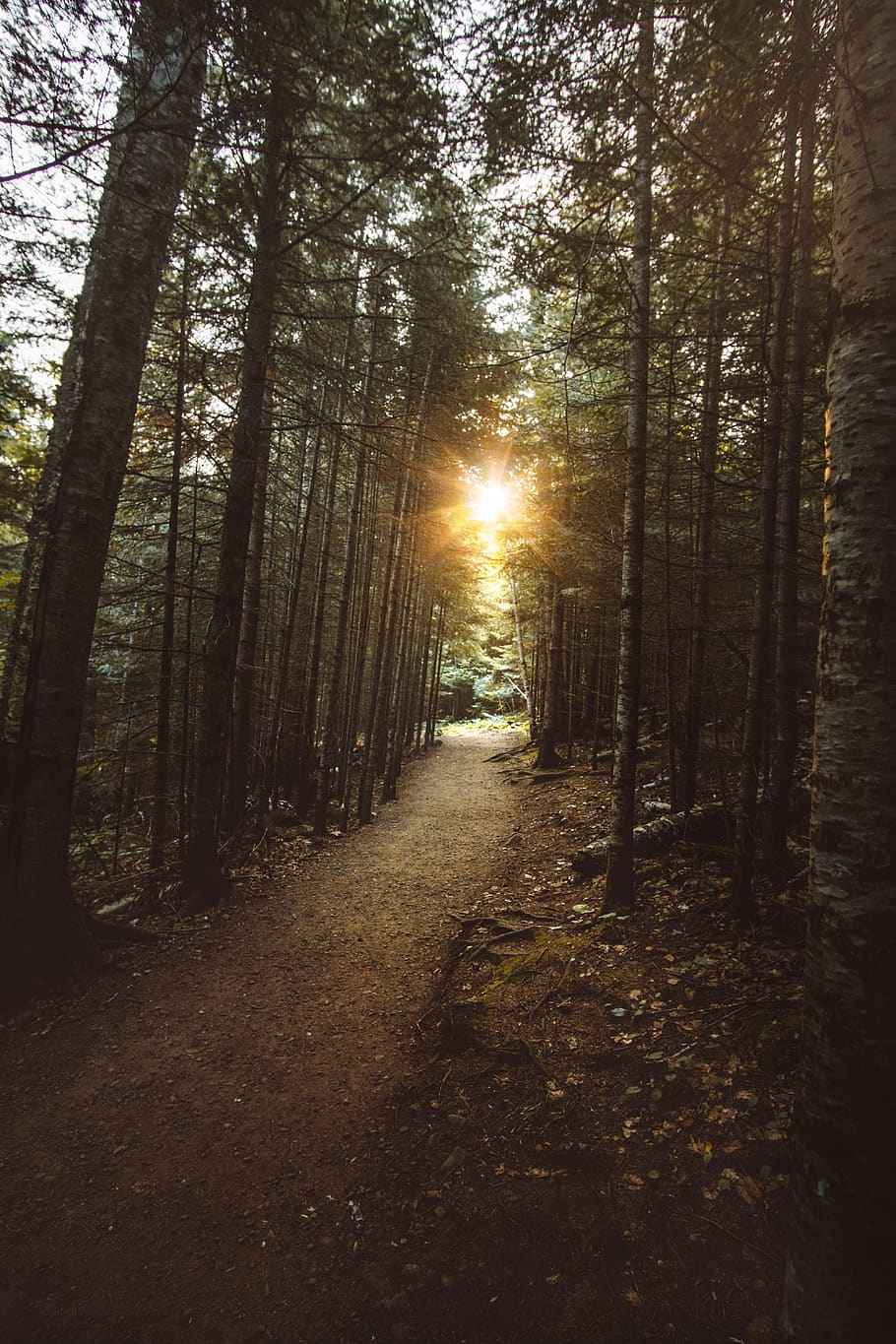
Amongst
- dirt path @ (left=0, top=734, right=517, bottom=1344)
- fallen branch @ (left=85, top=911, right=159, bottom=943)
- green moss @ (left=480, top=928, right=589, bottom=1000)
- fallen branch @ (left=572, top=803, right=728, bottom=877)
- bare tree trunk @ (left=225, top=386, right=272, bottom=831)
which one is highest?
bare tree trunk @ (left=225, top=386, right=272, bottom=831)

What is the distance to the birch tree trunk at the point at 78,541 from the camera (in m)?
4.90

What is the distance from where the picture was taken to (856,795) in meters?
1.98

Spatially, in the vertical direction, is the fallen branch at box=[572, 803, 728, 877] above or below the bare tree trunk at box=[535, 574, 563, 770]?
below

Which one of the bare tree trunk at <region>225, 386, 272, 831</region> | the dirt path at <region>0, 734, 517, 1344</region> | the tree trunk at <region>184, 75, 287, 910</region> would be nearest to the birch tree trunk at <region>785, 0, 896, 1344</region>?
the dirt path at <region>0, 734, 517, 1344</region>

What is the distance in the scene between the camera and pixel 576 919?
238 inches

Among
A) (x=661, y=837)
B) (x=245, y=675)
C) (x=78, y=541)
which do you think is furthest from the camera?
(x=245, y=675)

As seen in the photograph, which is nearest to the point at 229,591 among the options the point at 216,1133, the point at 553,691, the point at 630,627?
the point at 630,627

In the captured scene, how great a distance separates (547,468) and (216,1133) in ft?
35.9

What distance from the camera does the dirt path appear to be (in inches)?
100

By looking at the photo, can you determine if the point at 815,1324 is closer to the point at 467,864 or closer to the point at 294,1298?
Result: the point at 294,1298

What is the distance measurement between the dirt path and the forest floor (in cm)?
2

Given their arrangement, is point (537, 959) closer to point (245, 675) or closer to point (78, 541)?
point (78, 541)

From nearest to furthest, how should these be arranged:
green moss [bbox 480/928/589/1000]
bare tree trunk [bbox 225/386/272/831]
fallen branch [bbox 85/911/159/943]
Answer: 1. green moss [bbox 480/928/589/1000]
2. fallen branch [bbox 85/911/159/943]
3. bare tree trunk [bbox 225/386/272/831]

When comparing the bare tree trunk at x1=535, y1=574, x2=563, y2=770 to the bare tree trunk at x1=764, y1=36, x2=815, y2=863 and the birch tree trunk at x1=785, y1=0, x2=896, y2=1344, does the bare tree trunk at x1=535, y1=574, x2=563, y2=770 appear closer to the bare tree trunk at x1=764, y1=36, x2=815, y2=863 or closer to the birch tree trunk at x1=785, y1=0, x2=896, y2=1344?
the bare tree trunk at x1=764, y1=36, x2=815, y2=863
